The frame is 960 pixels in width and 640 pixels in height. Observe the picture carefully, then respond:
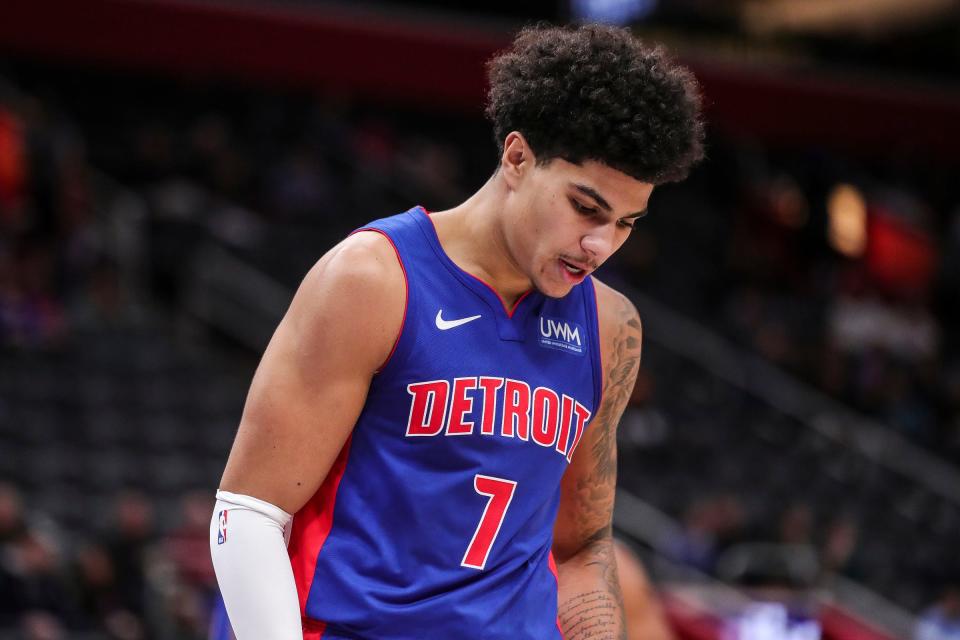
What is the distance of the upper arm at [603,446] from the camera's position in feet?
9.53

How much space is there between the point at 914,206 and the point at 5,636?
13923 mm

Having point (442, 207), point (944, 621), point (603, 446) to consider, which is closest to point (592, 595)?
point (603, 446)

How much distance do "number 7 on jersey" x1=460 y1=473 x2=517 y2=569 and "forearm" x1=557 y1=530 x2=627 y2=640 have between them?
17.2 inches

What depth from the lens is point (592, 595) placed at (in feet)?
9.71

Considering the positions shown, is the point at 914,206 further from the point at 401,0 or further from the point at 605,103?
the point at 605,103

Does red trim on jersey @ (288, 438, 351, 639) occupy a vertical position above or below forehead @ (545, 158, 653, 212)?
below

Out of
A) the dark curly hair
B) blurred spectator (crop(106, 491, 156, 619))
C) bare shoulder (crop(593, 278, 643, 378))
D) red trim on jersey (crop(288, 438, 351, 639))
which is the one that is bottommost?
blurred spectator (crop(106, 491, 156, 619))

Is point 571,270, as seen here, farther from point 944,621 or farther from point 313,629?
point 944,621

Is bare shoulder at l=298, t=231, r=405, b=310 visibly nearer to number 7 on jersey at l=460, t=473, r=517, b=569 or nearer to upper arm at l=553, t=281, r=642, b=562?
number 7 on jersey at l=460, t=473, r=517, b=569

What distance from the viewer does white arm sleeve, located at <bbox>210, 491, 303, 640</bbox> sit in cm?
242

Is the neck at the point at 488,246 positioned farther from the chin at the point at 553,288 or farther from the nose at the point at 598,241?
the nose at the point at 598,241

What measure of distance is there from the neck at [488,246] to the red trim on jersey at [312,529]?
437 millimetres

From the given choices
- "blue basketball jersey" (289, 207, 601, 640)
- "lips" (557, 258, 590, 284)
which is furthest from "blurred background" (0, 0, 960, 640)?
"lips" (557, 258, 590, 284)

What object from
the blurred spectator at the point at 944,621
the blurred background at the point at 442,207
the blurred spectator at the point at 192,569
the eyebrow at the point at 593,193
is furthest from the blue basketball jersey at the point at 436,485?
the blurred spectator at the point at 944,621
